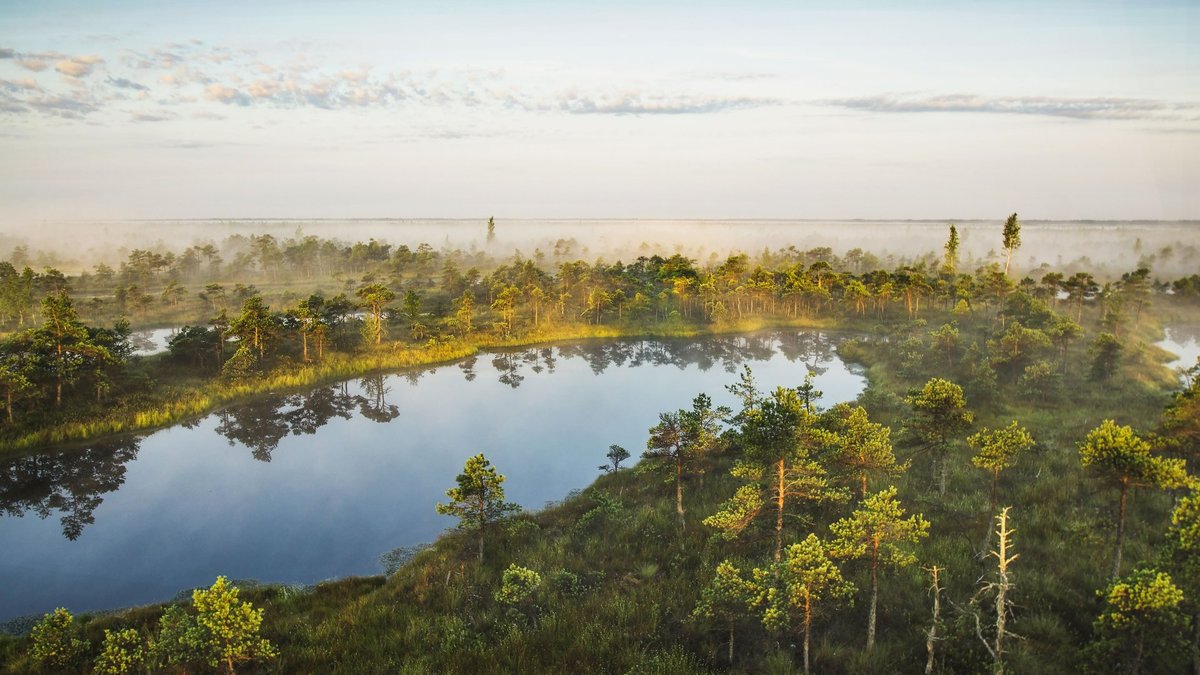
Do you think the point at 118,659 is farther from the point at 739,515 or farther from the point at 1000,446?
the point at 1000,446

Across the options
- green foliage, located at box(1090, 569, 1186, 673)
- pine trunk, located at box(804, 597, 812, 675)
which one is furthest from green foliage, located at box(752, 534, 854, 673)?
green foliage, located at box(1090, 569, 1186, 673)

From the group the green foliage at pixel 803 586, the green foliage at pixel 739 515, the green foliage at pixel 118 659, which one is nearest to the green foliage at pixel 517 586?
the green foliage at pixel 739 515

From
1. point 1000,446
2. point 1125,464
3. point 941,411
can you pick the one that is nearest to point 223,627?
point 1000,446

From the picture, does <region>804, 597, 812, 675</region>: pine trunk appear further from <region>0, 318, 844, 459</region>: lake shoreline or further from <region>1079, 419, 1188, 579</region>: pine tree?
<region>0, 318, 844, 459</region>: lake shoreline

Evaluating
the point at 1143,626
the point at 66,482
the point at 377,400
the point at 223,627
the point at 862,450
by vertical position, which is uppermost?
the point at 862,450

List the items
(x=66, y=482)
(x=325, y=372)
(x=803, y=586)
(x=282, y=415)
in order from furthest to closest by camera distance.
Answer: (x=325, y=372) < (x=282, y=415) < (x=66, y=482) < (x=803, y=586)

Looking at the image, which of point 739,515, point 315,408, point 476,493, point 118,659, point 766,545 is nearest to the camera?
point 118,659

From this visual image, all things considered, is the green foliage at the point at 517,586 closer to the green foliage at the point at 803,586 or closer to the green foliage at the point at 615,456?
the green foliage at the point at 803,586
